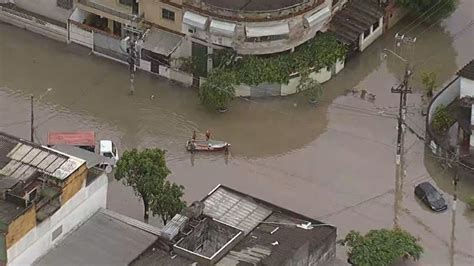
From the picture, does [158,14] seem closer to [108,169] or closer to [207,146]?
[207,146]

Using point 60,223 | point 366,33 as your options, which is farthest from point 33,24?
point 60,223

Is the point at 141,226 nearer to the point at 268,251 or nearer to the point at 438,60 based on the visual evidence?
the point at 268,251

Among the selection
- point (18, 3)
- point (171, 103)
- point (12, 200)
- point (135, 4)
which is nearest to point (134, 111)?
point (171, 103)

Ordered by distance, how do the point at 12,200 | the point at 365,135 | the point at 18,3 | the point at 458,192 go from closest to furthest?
the point at 12,200, the point at 458,192, the point at 365,135, the point at 18,3

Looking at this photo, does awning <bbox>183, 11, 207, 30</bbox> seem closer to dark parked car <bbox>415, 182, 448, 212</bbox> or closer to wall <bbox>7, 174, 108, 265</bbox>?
dark parked car <bbox>415, 182, 448, 212</bbox>

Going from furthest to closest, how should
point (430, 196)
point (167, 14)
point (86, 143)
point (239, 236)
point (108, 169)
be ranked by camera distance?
point (167, 14)
point (86, 143)
point (108, 169)
point (430, 196)
point (239, 236)

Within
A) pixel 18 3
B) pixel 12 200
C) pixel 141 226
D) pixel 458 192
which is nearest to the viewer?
pixel 12 200
